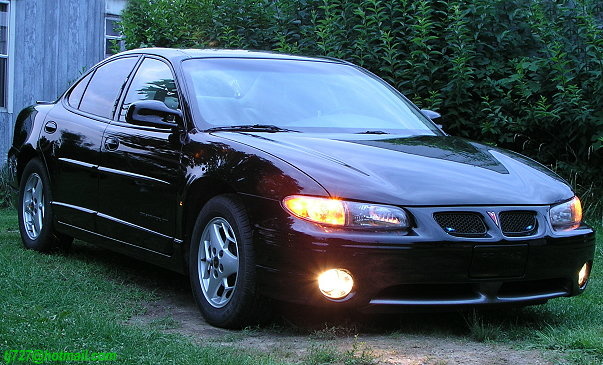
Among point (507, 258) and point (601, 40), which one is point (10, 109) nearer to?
point (601, 40)

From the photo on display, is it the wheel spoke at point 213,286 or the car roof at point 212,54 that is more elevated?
the car roof at point 212,54

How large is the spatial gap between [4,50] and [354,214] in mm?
10229

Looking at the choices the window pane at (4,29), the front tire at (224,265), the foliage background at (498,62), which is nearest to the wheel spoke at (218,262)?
the front tire at (224,265)

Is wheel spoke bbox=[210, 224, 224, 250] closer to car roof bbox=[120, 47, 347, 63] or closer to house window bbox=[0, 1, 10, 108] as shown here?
car roof bbox=[120, 47, 347, 63]

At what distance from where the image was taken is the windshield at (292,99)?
18.5ft

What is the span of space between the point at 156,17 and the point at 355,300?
28.7 ft

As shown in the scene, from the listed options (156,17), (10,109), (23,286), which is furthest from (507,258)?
(10,109)

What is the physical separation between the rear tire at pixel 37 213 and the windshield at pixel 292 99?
1.81 meters

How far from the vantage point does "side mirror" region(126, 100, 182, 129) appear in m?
5.57

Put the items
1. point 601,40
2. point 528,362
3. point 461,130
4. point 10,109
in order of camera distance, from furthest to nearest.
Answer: point 10,109 → point 461,130 → point 601,40 → point 528,362

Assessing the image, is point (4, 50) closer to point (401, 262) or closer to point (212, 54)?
point (212, 54)

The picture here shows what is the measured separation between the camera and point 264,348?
452cm

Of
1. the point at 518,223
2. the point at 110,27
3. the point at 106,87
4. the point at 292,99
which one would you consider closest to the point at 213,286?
the point at 292,99

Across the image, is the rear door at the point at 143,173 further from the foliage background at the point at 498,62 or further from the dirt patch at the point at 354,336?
the foliage background at the point at 498,62
